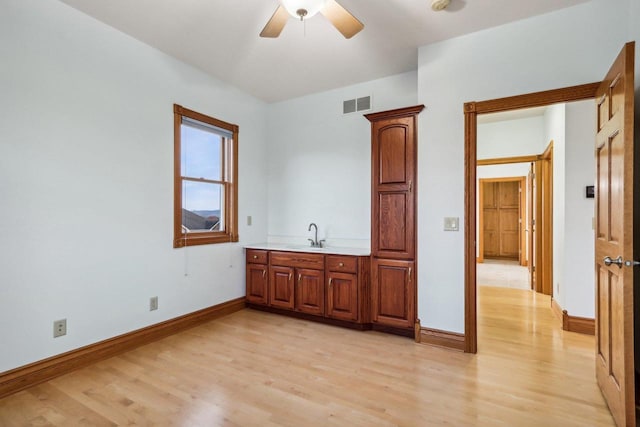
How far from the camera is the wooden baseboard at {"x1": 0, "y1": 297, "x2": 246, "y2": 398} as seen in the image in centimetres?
226

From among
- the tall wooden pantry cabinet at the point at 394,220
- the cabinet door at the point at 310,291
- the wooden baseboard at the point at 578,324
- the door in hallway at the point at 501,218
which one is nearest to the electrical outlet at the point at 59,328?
the cabinet door at the point at 310,291

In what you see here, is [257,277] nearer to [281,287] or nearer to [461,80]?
[281,287]

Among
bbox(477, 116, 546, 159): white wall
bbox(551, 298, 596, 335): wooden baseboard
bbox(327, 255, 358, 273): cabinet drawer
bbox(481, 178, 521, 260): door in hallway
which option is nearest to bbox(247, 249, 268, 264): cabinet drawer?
bbox(327, 255, 358, 273): cabinet drawer

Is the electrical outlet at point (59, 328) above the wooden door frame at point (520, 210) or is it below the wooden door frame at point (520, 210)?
below

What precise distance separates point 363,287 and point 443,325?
0.86 metres

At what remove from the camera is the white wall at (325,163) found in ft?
13.1

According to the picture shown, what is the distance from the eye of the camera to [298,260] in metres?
3.85

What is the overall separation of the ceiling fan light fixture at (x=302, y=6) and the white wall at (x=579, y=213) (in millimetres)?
3218

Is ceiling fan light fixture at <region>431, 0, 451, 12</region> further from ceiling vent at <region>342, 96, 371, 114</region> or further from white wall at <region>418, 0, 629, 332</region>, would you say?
ceiling vent at <region>342, 96, 371, 114</region>

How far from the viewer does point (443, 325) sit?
9.98ft

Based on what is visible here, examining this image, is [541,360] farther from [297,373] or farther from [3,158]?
[3,158]

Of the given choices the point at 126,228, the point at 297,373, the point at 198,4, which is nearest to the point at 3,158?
the point at 126,228

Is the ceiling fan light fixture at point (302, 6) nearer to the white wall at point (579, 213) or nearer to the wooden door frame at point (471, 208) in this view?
the wooden door frame at point (471, 208)

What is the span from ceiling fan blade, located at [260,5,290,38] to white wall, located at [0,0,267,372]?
5.09 feet
